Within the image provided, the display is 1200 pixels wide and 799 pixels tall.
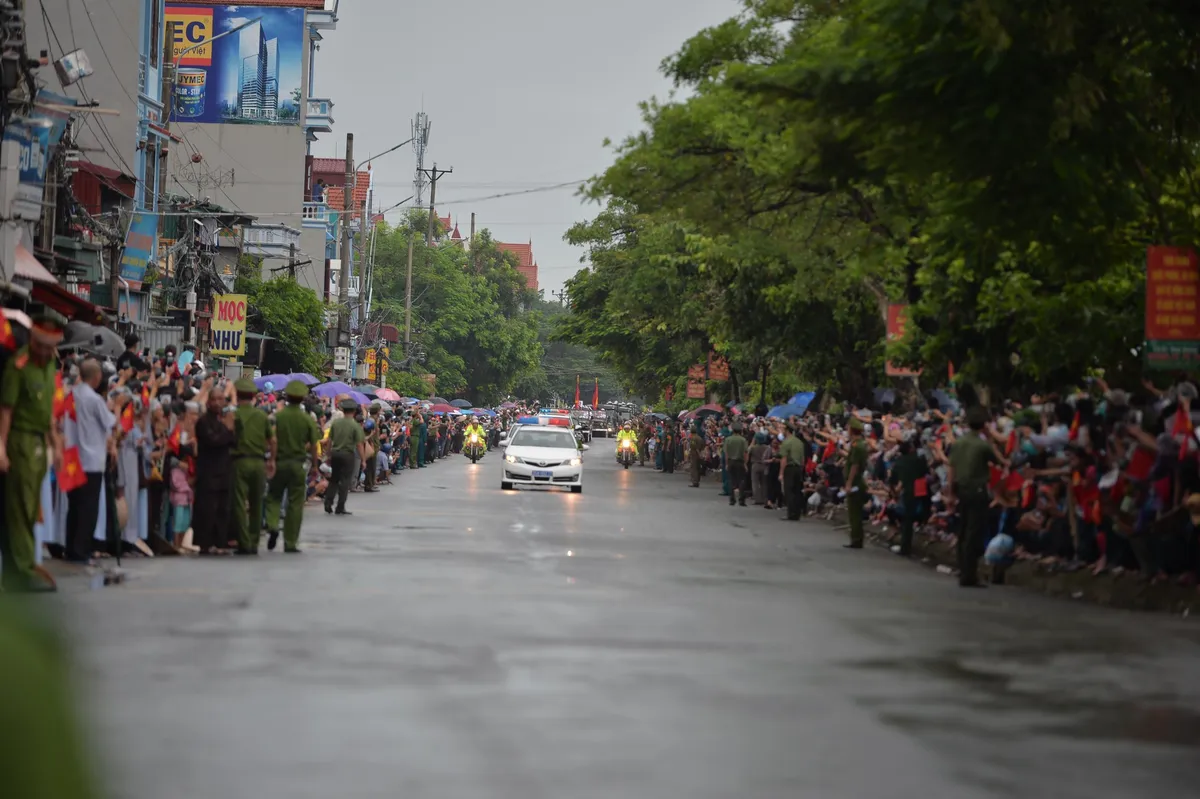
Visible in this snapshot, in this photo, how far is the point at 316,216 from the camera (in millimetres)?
86750

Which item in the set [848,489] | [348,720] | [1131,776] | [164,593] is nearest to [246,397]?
[164,593]

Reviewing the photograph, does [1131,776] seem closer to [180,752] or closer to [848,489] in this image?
[180,752]

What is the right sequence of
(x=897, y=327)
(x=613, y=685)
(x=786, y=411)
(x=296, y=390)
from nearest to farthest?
1. (x=613, y=685)
2. (x=296, y=390)
3. (x=897, y=327)
4. (x=786, y=411)

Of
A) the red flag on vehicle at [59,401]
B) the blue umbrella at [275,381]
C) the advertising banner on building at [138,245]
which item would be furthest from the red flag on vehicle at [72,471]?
the advertising banner on building at [138,245]

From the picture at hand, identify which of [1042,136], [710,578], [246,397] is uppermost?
[1042,136]

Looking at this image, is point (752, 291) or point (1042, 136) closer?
point (1042, 136)

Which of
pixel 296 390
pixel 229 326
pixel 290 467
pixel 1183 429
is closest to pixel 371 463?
pixel 229 326

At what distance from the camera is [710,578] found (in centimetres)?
1784

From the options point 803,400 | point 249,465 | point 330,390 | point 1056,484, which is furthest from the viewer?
point 330,390

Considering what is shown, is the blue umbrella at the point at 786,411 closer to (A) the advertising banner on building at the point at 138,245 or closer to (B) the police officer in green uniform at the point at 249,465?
(A) the advertising banner on building at the point at 138,245

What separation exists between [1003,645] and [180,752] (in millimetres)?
6826

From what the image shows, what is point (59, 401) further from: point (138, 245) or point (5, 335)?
point (138, 245)

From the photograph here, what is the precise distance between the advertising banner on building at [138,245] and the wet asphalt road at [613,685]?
26.2 meters

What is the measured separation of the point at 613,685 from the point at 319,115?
75.3 meters
